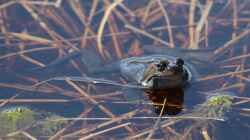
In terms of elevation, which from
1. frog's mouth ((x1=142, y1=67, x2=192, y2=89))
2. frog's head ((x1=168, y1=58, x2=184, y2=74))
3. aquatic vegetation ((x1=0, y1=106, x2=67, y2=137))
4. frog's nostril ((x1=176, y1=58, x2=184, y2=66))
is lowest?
aquatic vegetation ((x1=0, y1=106, x2=67, y2=137))

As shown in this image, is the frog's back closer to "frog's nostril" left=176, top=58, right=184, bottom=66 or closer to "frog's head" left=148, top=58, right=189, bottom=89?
"frog's head" left=148, top=58, right=189, bottom=89

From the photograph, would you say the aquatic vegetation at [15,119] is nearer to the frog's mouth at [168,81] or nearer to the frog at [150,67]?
the frog at [150,67]

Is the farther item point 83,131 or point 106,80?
point 106,80

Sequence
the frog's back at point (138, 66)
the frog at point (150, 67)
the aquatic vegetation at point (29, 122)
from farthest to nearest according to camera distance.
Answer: the frog's back at point (138, 66) < the frog at point (150, 67) < the aquatic vegetation at point (29, 122)

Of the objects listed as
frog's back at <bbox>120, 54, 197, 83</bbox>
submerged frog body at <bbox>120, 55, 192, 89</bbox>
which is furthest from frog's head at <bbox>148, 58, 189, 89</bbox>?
frog's back at <bbox>120, 54, 197, 83</bbox>

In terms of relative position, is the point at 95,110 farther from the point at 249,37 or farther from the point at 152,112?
the point at 249,37

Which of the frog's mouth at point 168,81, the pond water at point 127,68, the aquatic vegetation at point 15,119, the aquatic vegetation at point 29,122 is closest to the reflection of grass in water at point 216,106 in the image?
the pond water at point 127,68

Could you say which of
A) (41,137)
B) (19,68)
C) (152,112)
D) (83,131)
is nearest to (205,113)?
(152,112)
